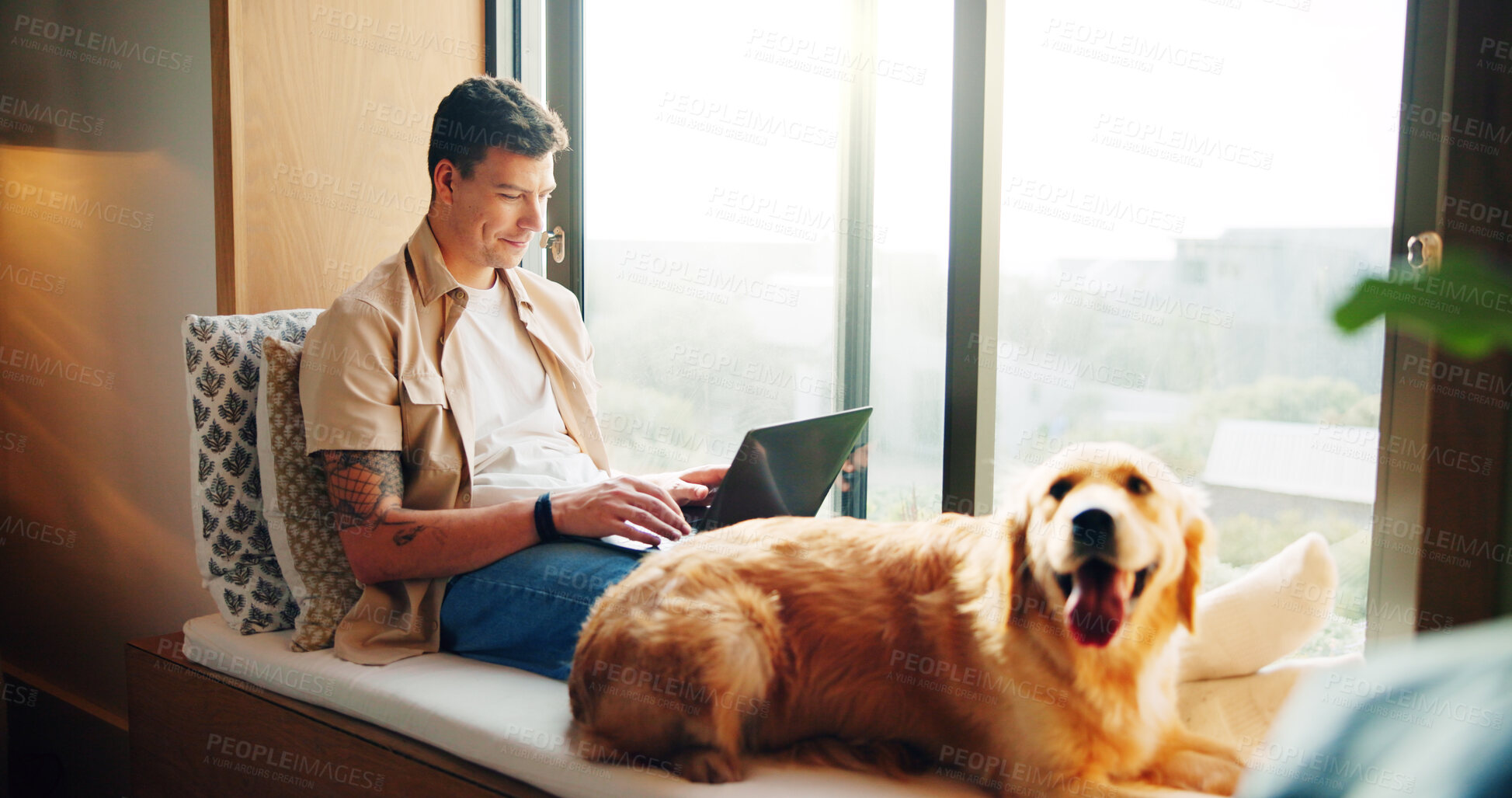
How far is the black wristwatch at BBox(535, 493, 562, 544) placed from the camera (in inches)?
57.1

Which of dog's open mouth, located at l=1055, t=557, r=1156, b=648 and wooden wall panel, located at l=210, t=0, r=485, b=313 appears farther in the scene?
wooden wall panel, located at l=210, t=0, r=485, b=313

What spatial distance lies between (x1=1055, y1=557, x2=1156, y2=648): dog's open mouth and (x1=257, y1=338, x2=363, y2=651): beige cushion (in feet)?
4.05

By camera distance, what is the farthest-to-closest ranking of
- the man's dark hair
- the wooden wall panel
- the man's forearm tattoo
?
1. the wooden wall panel
2. the man's dark hair
3. the man's forearm tattoo

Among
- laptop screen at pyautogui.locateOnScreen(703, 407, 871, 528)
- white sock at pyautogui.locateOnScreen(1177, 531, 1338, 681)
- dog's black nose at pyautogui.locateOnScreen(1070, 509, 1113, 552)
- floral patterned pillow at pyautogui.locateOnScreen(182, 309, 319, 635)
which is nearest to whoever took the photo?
dog's black nose at pyautogui.locateOnScreen(1070, 509, 1113, 552)

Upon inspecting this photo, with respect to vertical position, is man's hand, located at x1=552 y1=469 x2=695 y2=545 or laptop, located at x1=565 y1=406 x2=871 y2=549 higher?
laptop, located at x1=565 y1=406 x2=871 y2=549

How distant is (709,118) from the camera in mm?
2367

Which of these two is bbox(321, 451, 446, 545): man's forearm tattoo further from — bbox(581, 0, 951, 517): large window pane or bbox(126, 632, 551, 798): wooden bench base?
bbox(581, 0, 951, 517): large window pane

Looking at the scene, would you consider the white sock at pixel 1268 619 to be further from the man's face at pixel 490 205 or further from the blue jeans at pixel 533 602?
the man's face at pixel 490 205

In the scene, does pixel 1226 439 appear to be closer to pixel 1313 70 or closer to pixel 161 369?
pixel 1313 70

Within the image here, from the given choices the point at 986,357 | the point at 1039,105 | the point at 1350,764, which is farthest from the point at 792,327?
the point at 1350,764

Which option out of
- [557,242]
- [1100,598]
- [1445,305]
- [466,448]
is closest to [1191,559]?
[1100,598]

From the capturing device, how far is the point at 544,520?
1450 millimetres

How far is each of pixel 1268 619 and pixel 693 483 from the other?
1.01 m

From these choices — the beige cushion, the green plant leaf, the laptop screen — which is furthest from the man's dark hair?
the green plant leaf
